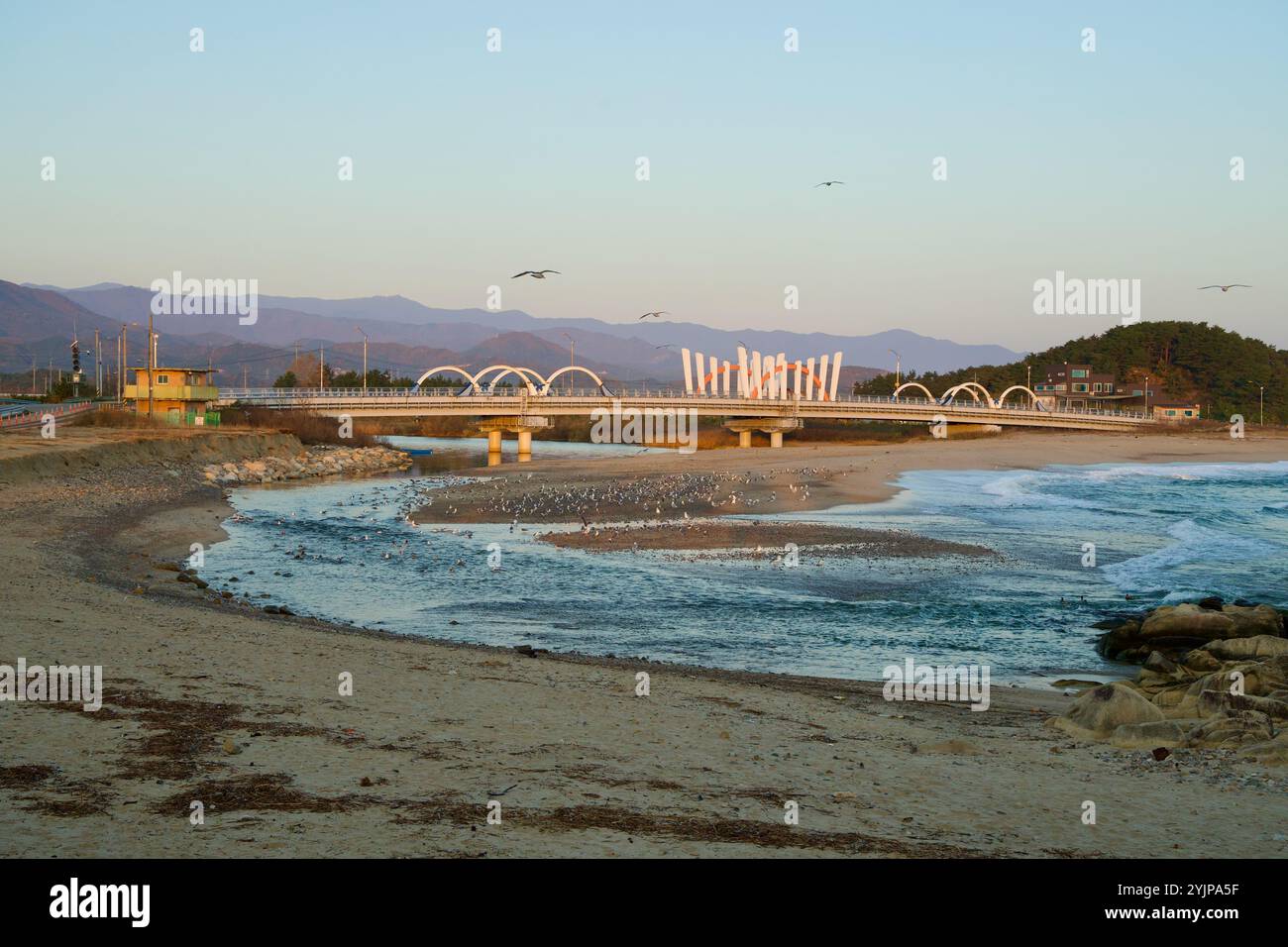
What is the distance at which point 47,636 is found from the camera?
14.3m

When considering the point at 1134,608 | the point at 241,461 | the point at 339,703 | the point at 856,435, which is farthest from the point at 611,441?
the point at 339,703

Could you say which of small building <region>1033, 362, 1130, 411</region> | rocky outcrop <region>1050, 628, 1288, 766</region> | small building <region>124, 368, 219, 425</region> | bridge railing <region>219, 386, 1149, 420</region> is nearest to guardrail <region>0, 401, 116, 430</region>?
small building <region>124, 368, 219, 425</region>

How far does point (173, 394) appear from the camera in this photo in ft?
258

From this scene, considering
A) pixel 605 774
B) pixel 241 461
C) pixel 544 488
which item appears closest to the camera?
pixel 605 774

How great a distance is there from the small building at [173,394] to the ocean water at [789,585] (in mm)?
37041

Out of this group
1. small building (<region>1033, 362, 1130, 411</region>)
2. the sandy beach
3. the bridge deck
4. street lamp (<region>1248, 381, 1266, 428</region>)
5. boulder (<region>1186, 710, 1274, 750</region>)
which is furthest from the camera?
small building (<region>1033, 362, 1130, 411</region>)

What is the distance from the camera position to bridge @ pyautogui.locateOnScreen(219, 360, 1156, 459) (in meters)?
87.2

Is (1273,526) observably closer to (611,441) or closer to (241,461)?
(241,461)

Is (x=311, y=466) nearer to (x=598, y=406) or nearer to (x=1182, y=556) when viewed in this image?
(x=598, y=406)

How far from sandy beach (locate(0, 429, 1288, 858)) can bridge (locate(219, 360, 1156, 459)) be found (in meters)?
70.3

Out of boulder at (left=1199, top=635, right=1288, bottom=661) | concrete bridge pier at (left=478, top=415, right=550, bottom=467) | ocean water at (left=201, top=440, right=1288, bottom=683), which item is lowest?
ocean water at (left=201, top=440, right=1288, bottom=683)

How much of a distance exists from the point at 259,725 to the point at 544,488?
44.8 meters

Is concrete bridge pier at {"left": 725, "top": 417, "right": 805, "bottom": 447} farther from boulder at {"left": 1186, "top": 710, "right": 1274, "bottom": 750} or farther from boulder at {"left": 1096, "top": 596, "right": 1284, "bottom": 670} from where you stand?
boulder at {"left": 1186, "top": 710, "right": 1274, "bottom": 750}

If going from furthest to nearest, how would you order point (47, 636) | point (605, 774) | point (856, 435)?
point (856, 435)
point (47, 636)
point (605, 774)
